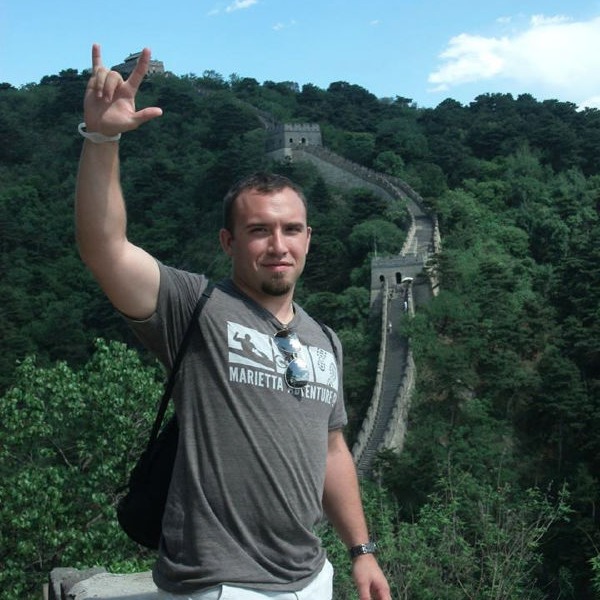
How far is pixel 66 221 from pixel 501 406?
31943 mm

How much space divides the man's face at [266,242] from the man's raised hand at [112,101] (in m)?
0.52

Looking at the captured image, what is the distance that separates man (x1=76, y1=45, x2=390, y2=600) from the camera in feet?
7.98

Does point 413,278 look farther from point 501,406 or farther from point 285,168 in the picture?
Result: point 285,168

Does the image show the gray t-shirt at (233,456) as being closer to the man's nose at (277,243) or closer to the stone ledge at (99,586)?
the man's nose at (277,243)

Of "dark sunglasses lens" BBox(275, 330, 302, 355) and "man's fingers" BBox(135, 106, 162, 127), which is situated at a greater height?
"man's fingers" BBox(135, 106, 162, 127)

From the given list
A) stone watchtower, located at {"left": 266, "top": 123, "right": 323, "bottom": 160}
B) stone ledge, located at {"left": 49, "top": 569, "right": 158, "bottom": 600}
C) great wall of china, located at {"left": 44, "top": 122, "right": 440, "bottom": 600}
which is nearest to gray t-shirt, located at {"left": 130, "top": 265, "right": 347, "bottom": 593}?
stone ledge, located at {"left": 49, "top": 569, "right": 158, "bottom": 600}

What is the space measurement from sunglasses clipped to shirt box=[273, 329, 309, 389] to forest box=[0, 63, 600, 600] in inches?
150

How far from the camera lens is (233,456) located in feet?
8.44

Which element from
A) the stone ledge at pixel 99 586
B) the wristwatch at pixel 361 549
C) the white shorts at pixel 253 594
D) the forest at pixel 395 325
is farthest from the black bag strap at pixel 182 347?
the forest at pixel 395 325

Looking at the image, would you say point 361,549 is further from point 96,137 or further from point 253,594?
point 96,137

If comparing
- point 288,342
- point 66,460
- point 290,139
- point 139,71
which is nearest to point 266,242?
point 288,342

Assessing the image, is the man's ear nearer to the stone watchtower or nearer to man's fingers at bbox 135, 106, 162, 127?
man's fingers at bbox 135, 106, 162, 127

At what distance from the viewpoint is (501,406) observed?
25.6 metres

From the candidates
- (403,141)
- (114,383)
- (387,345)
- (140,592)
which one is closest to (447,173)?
(403,141)
